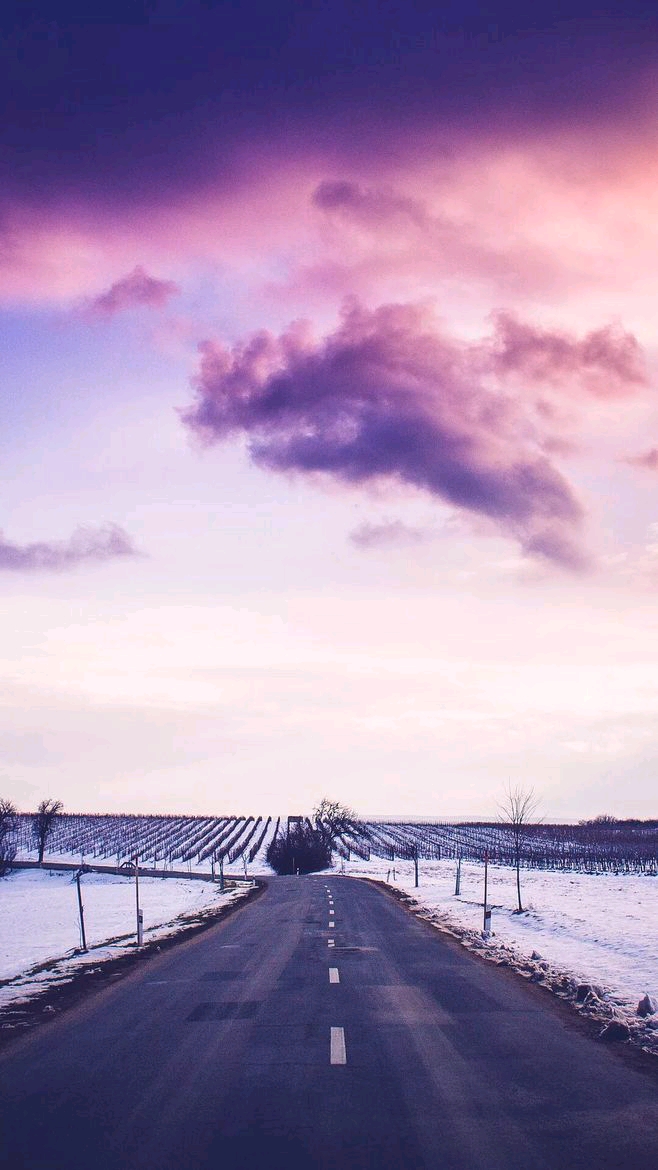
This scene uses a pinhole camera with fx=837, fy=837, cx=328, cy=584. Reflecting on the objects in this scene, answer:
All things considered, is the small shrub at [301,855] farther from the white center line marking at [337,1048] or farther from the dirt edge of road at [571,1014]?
the white center line marking at [337,1048]

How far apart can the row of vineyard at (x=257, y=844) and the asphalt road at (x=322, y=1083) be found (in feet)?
219

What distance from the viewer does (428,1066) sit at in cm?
962

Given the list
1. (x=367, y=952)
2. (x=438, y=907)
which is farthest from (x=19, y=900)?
→ (x=367, y=952)

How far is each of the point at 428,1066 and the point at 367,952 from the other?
12.5 metres

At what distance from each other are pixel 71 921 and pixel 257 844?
10206cm

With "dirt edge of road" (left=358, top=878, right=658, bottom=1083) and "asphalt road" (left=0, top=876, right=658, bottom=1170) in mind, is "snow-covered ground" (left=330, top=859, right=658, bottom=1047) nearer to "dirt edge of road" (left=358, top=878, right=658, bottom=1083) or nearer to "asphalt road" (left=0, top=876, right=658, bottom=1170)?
"dirt edge of road" (left=358, top=878, right=658, bottom=1083)

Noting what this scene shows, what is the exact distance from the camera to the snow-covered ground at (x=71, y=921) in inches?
757

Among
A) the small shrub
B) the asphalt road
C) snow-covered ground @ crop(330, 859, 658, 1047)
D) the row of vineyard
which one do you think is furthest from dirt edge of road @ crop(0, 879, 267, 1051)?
the small shrub

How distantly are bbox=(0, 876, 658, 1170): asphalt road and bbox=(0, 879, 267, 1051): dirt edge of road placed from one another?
45 cm

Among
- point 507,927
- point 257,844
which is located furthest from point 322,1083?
point 257,844

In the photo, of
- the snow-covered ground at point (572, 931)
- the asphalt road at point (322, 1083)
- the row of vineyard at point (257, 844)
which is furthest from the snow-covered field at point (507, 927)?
the row of vineyard at point (257, 844)

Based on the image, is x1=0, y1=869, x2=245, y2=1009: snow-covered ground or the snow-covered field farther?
x1=0, y1=869, x2=245, y2=1009: snow-covered ground

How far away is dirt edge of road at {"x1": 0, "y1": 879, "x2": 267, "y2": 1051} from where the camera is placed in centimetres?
1259

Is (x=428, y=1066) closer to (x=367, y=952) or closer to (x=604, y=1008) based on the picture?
(x=604, y=1008)
